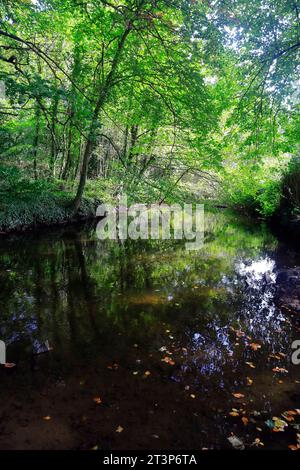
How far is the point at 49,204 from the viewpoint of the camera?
11.9 m

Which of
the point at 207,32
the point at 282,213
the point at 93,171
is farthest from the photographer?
the point at 93,171

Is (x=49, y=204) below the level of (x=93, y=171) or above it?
below

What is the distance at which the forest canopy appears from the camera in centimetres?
518

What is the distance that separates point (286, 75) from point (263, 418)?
7.04 meters

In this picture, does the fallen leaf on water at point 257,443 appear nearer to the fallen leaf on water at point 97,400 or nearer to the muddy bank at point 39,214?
the fallen leaf on water at point 97,400

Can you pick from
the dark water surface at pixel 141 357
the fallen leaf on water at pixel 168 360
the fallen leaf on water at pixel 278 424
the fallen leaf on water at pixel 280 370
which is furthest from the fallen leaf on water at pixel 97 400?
the fallen leaf on water at pixel 280 370

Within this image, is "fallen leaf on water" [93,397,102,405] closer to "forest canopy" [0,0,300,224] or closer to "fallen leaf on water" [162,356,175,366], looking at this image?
"fallen leaf on water" [162,356,175,366]

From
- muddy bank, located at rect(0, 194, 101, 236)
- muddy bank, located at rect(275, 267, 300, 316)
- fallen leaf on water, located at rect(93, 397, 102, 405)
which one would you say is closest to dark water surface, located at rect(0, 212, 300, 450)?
fallen leaf on water, located at rect(93, 397, 102, 405)

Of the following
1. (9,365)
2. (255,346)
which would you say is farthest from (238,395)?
(9,365)

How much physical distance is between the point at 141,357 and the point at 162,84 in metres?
7.43

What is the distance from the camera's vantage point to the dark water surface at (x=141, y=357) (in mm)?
2621

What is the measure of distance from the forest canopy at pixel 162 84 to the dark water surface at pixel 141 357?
3136 mm

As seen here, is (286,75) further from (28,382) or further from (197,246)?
(28,382)
